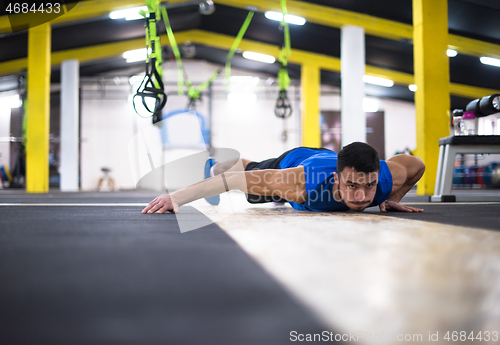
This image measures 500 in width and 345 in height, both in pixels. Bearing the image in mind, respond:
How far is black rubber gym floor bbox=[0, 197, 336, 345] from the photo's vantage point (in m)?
0.53

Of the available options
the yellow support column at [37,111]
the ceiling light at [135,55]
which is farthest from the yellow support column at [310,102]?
the yellow support column at [37,111]

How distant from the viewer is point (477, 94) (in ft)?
34.7

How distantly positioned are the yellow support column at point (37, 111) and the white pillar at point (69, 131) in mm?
1254

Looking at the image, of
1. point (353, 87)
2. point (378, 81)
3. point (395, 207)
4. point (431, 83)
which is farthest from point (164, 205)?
point (378, 81)

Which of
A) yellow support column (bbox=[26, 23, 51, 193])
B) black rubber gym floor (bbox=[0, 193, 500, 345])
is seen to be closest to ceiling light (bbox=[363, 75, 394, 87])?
yellow support column (bbox=[26, 23, 51, 193])

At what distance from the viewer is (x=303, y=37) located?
30.0 ft

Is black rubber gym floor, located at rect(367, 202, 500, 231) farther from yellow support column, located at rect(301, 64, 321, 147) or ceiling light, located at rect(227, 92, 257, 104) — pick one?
ceiling light, located at rect(227, 92, 257, 104)

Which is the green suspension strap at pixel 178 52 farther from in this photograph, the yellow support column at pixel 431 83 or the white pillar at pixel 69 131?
the yellow support column at pixel 431 83

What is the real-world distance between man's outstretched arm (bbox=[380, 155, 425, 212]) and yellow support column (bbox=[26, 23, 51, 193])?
7.40 m

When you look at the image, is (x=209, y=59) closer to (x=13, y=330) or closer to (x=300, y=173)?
(x=300, y=173)

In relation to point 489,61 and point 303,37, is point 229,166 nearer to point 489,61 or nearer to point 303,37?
point 303,37

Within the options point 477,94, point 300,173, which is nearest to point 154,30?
point 300,173

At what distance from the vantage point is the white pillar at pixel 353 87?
7125 millimetres

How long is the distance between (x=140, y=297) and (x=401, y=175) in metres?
2.00
